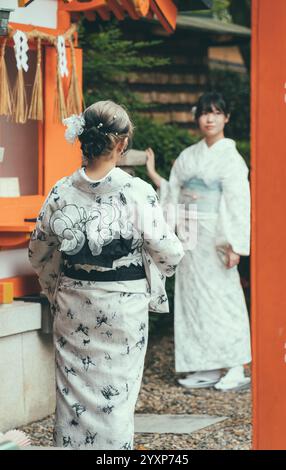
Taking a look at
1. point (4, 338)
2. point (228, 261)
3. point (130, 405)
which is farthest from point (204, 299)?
point (130, 405)

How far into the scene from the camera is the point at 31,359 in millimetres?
6305

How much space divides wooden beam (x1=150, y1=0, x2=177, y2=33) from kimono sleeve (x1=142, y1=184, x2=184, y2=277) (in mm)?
2139

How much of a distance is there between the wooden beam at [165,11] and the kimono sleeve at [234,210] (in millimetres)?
1255

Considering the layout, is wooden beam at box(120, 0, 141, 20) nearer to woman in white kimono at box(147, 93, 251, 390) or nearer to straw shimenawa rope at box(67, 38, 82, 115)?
straw shimenawa rope at box(67, 38, 82, 115)

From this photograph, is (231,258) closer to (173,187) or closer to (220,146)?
(173,187)

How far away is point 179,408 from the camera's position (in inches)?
273

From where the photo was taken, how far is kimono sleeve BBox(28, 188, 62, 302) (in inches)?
184

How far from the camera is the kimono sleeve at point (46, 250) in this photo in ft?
15.4

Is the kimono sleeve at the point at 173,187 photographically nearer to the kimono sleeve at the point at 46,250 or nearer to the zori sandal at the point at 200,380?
the zori sandal at the point at 200,380

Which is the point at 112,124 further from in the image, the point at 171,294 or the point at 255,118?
the point at 171,294

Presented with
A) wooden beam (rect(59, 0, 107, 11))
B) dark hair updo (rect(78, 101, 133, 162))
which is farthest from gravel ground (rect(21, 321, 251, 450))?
wooden beam (rect(59, 0, 107, 11))

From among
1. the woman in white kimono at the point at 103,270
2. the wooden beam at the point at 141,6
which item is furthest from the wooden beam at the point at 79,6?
the woman in white kimono at the point at 103,270

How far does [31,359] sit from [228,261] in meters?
1.87

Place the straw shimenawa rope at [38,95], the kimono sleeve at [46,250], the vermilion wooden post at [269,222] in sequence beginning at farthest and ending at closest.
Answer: the straw shimenawa rope at [38,95] < the kimono sleeve at [46,250] < the vermilion wooden post at [269,222]
